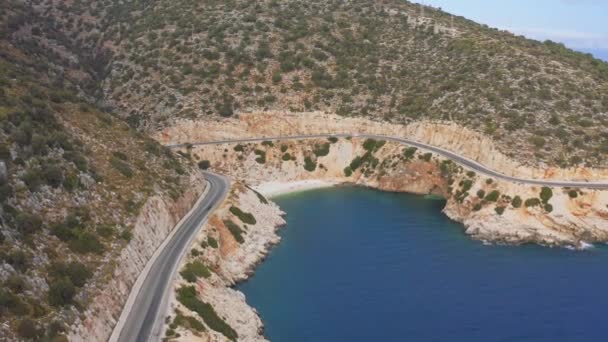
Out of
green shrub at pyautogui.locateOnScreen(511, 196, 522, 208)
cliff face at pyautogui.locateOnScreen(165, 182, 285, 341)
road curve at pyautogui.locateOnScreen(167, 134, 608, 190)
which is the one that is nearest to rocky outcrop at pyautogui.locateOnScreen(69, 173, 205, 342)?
cliff face at pyautogui.locateOnScreen(165, 182, 285, 341)

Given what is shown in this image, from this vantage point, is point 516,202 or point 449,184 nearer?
point 516,202

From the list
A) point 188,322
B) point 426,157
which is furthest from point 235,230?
point 426,157

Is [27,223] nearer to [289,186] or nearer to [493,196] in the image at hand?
[289,186]

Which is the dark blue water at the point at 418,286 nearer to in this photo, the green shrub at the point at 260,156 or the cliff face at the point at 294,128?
the cliff face at the point at 294,128

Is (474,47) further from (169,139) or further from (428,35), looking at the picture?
(169,139)

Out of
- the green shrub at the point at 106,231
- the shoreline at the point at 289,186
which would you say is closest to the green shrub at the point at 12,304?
the green shrub at the point at 106,231

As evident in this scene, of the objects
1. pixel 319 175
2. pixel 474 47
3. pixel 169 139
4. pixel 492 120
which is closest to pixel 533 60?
pixel 474 47
